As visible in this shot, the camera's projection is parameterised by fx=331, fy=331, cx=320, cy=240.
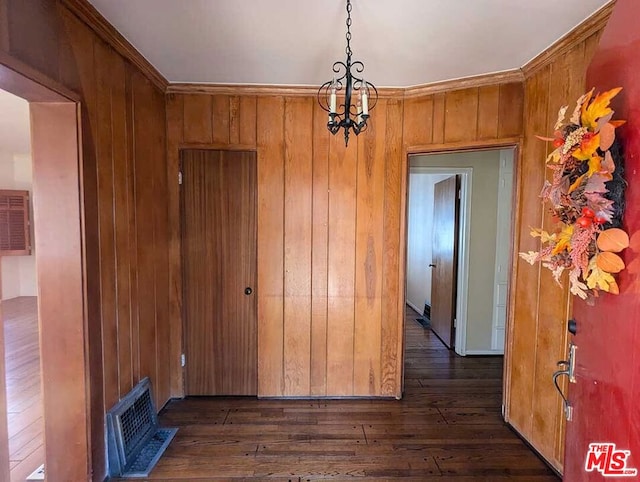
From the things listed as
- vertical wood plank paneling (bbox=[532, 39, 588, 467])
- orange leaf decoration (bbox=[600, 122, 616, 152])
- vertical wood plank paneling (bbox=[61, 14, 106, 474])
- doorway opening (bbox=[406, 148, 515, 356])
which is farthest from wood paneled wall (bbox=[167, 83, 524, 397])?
orange leaf decoration (bbox=[600, 122, 616, 152])

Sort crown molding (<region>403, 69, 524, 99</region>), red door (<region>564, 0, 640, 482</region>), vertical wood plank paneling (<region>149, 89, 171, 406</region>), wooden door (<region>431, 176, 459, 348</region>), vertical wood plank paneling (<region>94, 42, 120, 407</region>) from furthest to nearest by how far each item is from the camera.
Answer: wooden door (<region>431, 176, 459, 348</region>), vertical wood plank paneling (<region>149, 89, 171, 406</region>), crown molding (<region>403, 69, 524, 99</region>), vertical wood plank paneling (<region>94, 42, 120, 407</region>), red door (<region>564, 0, 640, 482</region>)

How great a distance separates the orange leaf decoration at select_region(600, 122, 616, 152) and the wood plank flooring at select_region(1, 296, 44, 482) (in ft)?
10.3

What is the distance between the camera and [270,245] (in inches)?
111

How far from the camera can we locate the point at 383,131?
109 inches

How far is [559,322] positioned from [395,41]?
200 centimetres

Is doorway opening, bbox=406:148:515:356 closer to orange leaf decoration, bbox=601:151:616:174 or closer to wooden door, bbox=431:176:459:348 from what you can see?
wooden door, bbox=431:176:459:348

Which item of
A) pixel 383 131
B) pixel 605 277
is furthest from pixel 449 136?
pixel 605 277

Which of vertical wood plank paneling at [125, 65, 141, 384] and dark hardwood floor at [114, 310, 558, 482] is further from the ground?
vertical wood plank paneling at [125, 65, 141, 384]

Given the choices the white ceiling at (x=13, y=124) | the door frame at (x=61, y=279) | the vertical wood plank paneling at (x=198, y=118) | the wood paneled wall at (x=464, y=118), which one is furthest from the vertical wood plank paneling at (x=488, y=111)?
the white ceiling at (x=13, y=124)

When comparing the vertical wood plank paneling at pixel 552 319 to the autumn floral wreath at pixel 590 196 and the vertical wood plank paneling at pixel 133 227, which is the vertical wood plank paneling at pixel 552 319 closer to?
the autumn floral wreath at pixel 590 196

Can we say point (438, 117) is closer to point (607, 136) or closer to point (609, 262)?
point (607, 136)

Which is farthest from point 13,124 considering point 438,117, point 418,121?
point 438,117

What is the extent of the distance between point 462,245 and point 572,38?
2.29 metres

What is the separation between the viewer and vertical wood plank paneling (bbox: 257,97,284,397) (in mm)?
2764
